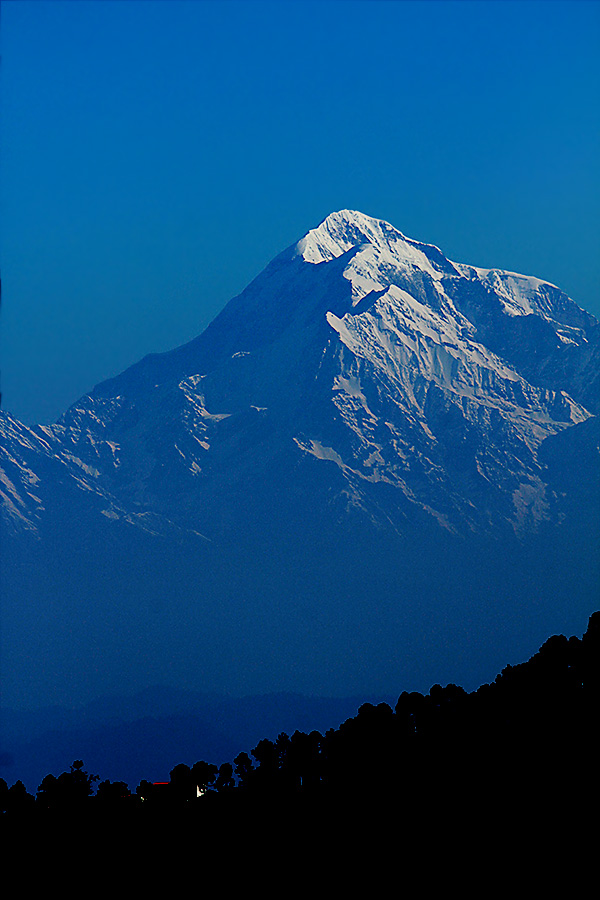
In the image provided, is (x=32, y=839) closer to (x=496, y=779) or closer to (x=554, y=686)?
(x=496, y=779)

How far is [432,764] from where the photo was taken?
8188cm

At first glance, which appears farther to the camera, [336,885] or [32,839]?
[32,839]

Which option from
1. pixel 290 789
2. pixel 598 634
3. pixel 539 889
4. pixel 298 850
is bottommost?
pixel 539 889

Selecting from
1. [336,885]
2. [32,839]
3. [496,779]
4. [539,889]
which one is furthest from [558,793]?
[32,839]

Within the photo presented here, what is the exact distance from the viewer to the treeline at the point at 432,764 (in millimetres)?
75375

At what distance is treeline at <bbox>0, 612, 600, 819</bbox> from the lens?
75.4 m

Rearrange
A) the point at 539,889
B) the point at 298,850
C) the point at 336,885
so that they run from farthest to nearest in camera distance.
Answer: the point at 298,850 < the point at 336,885 < the point at 539,889

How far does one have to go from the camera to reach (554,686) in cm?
8538

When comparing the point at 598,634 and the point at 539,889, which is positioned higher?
the point at 598,634

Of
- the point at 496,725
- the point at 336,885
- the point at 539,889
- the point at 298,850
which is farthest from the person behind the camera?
the point at 496,725

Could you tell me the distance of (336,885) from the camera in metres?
70.0

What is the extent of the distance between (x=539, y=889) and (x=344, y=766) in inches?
957

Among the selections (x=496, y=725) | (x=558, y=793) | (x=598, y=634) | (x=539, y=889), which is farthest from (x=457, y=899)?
(x=598, y=634)

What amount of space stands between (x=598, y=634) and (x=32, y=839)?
4537 cm
